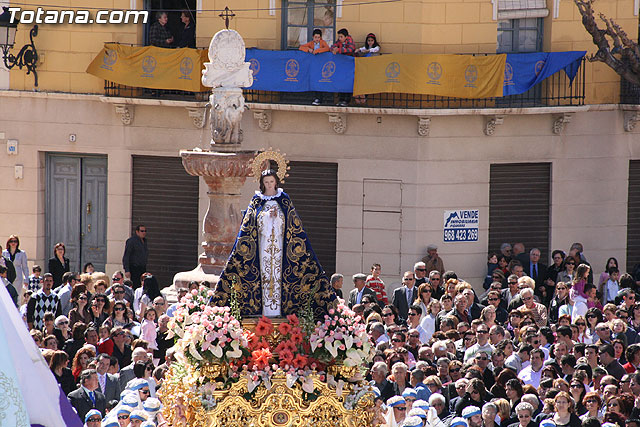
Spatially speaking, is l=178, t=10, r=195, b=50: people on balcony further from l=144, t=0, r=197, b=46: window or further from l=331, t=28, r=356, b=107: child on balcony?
l=331, t=28, r=356, b=107: child on balcony

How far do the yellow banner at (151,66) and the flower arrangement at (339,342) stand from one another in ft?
41.3

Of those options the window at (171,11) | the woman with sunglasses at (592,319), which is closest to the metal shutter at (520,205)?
the window at (171,11)

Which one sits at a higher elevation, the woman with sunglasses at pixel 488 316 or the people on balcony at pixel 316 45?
the people on balcony at pixel 316 45

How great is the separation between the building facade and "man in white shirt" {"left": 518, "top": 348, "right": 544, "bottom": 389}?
837 centimetres

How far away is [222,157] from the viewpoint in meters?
17.1

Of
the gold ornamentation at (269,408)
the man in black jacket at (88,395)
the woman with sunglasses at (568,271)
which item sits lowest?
the man in black jacket at (88,395)

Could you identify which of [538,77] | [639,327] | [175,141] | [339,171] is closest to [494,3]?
[538,77]

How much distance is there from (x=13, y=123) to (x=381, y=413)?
14.6 metres

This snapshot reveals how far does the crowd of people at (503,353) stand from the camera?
40.5 feet

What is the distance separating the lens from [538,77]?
22.7m

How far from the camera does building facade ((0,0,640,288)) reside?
74.6 feet

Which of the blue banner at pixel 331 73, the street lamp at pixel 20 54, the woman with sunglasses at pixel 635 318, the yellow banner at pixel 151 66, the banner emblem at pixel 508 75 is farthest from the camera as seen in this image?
the street lamp at pixel 20 54

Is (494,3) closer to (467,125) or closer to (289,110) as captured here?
(467,125)

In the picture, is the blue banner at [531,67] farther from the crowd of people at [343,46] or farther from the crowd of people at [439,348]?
the crowd of people at [439,348]
